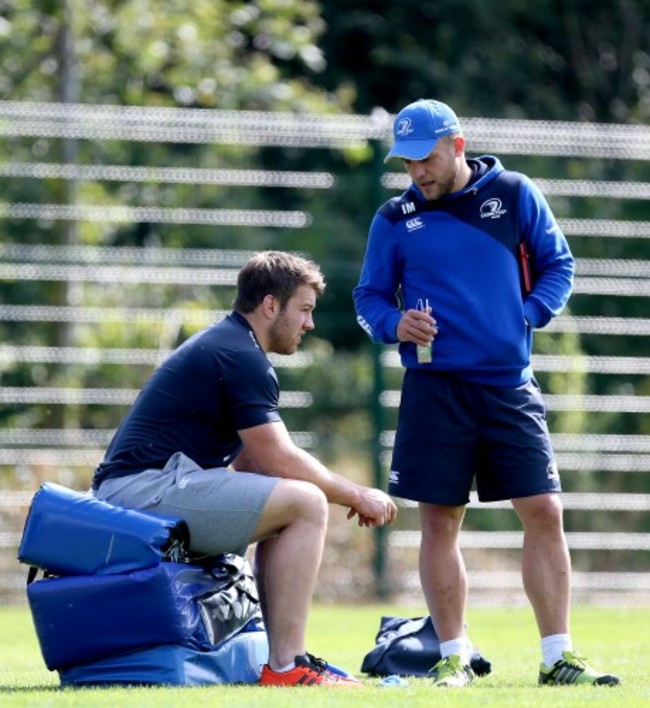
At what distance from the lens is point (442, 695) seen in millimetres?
5758

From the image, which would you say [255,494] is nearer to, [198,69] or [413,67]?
[198,69]

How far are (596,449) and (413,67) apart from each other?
26.0 ft

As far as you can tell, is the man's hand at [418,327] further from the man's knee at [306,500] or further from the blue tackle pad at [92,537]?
the blue tackle pad at [92,537]

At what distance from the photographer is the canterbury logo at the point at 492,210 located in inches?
256

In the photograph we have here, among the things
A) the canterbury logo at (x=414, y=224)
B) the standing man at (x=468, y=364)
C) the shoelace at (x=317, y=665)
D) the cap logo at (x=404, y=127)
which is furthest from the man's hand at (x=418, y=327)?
the shoelace at (x=317, y=665)

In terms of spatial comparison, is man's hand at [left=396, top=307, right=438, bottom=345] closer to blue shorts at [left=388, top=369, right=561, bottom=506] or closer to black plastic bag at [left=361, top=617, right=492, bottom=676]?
blue shorts at [left=388, top=369, right=561, bottom=506]

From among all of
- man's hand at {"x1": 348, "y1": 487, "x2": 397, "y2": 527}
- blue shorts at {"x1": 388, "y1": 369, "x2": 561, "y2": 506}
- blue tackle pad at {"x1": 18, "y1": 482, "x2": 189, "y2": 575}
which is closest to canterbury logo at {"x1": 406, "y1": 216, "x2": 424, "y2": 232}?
blue shorts at {"x1": 388, "y1": 369, "x2": 561, "y2": 506}

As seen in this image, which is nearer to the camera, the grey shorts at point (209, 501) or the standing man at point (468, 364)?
the grey shorts at point (209, 501)

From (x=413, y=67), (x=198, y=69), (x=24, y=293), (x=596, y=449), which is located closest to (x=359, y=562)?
(x=596, y=449)

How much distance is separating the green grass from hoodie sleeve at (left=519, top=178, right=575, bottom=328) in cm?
122

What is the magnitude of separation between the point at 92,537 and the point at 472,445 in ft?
4.18

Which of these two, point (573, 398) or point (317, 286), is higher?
point (317, 286)

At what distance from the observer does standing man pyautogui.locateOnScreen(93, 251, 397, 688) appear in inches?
246

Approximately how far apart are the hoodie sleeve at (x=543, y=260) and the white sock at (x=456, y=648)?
1.07 m
